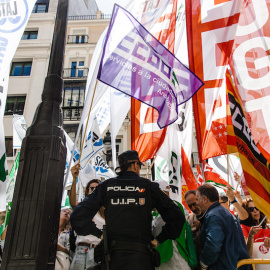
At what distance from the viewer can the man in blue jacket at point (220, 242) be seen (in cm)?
313

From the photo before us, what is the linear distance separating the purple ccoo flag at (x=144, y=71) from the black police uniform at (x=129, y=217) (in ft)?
6.48

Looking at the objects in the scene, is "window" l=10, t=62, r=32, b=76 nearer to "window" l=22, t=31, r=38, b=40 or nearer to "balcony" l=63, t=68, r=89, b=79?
"window" l=22, t=31, r=38, b=40

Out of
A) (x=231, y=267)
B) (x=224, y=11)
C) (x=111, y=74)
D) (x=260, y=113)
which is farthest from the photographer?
(x=224, y=11)

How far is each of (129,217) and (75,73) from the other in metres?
20.6

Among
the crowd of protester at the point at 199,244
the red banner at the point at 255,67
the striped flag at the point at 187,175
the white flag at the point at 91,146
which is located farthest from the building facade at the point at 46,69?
the crowd of protester at the point at 199,244

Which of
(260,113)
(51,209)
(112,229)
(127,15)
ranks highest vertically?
(127,15)

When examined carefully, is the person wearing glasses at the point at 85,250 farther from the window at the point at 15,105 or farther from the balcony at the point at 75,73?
the balcony at the point at 75,73

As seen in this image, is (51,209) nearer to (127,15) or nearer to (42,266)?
(42,266)

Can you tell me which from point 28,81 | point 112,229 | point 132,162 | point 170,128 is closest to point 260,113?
point 132,162

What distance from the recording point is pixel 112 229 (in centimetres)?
276

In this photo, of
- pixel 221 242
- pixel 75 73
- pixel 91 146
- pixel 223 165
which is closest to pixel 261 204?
pixel 221 242

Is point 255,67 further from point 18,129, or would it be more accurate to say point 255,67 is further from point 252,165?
point 18,129

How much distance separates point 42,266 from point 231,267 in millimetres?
1889

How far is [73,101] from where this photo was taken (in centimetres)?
2106
